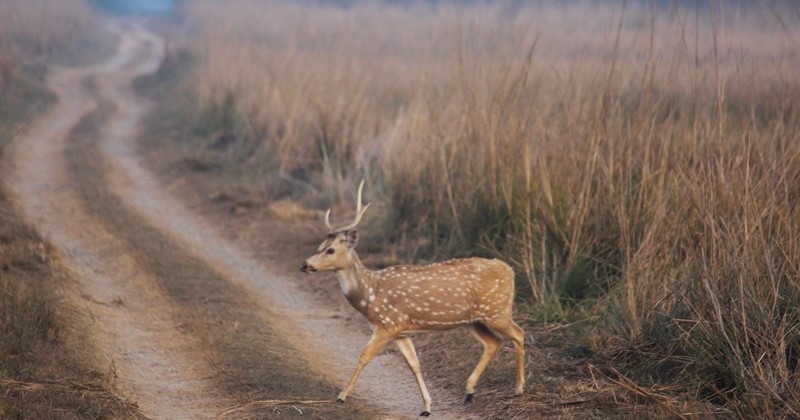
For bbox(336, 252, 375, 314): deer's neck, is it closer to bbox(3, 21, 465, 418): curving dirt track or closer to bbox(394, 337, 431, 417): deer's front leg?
bbox(394, 337, 431, 417): deer's front leg

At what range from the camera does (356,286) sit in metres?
6.29

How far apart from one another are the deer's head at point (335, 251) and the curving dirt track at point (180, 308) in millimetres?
1046

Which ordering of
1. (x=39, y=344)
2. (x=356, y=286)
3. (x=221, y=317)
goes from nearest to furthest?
(x=356, y=286) → (x=39, y=344) → (x=221, y=317)

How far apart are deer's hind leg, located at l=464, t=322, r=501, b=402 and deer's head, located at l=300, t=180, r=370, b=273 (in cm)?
119

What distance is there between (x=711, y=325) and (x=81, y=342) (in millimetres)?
5155

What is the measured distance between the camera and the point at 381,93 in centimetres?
1827

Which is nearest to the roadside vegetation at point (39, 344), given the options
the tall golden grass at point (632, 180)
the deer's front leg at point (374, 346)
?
the deer's front leg at point (374, 346)

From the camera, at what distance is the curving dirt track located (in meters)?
6.88

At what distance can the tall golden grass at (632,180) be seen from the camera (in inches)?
235

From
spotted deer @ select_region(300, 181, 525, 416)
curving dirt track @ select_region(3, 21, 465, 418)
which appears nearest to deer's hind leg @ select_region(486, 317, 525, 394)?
spotted deer @ select_region(300, 181, 525, 416)

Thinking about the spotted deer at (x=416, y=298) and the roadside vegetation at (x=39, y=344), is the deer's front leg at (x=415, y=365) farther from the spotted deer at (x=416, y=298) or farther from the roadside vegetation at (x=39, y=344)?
the roadside vegetation at (x=39, y=344)

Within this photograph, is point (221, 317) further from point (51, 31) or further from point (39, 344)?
point (51, 31)

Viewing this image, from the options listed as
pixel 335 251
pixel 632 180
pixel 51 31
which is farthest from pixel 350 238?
pixel 51 31

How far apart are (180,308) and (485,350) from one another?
3.78 m
